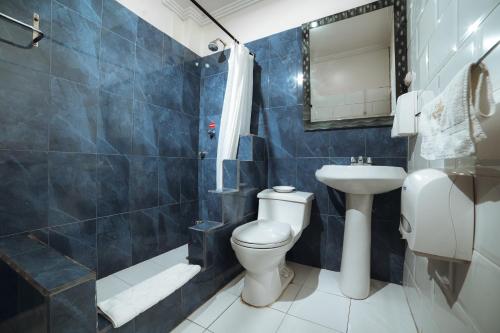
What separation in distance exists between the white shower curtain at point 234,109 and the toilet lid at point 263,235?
0.51 m

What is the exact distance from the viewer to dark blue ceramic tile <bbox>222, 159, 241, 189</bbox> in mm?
1699

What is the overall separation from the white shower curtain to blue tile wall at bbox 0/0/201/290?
1.93 ft

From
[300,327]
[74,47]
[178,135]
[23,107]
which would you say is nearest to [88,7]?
[74,47]

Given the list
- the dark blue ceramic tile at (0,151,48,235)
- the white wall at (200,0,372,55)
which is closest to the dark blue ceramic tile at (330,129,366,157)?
the white wall at (200,0,372,55)

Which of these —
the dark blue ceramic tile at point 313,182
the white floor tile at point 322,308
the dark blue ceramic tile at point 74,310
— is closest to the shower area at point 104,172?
the dark blue ceramic tile at point 74,310

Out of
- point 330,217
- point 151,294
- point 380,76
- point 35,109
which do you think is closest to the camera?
point 151,294

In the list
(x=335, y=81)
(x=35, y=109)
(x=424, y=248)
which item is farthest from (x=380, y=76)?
(x=35, y=109)

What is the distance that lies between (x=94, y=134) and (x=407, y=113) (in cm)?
214

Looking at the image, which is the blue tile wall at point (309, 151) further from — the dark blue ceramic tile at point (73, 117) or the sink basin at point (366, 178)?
the dark blue ceramic tile at point (73, 117)

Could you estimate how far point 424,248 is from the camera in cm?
73

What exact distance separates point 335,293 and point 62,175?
6.69 feet

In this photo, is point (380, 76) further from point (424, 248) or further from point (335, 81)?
point (424, 248)

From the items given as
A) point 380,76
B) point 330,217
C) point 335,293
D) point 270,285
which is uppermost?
point 380,76

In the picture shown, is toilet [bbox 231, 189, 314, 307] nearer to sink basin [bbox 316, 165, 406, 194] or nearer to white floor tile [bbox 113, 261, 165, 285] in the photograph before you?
sink basin [bbox 316, 165, 406, 194]
